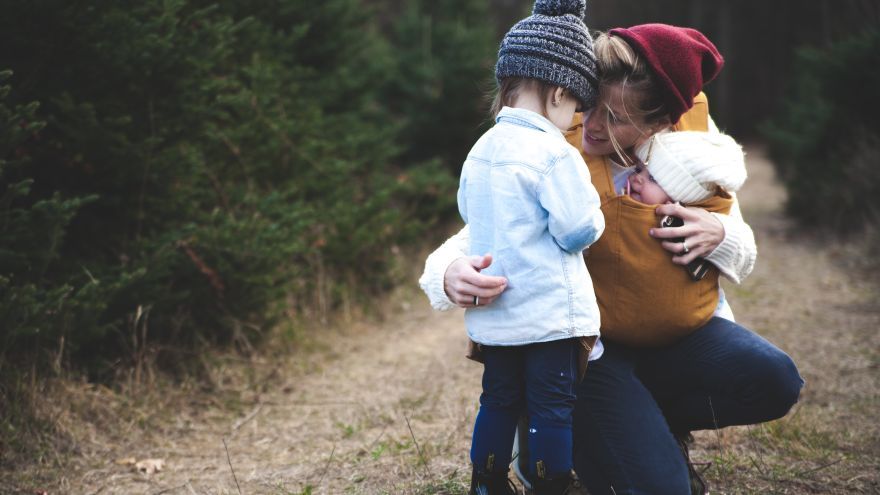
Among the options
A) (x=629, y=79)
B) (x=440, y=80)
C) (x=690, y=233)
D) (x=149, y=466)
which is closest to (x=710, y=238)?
(x=690, y=233)

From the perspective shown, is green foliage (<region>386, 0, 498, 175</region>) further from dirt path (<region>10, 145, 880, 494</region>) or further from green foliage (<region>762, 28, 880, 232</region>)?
green foliage (<region>762, 28, 880, 232</region>)

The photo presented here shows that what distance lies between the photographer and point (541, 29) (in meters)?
2.05

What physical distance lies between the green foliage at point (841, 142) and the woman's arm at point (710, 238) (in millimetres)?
5587

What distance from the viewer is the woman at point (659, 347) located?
213 centimetres

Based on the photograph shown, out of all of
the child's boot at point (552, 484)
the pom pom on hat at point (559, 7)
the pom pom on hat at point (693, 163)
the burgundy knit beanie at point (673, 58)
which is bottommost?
the child's boot at point (552, 484)

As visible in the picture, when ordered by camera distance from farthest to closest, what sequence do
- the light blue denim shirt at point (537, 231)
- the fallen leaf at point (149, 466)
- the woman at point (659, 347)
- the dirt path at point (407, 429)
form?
the fallen leaf at point (149, 466), the dirt path at point (407, 429), the woman at point (659, 347), the light blue denim shirt at point (537, 231)

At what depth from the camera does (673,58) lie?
2141mm

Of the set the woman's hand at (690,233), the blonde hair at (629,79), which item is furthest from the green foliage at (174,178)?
the woman's hand at (690,233)

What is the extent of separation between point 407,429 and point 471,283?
65.1 inches

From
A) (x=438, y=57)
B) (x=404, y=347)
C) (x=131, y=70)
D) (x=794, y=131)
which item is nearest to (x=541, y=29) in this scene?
(x=131, y=70)

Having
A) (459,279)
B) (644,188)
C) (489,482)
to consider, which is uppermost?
(644,188)

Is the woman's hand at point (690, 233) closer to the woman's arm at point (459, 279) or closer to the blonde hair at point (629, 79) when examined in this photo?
the blonde hair at point (629, 79)

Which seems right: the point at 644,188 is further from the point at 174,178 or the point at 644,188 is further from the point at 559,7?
the point at 174,178

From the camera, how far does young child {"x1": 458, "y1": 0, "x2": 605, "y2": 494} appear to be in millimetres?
2020
